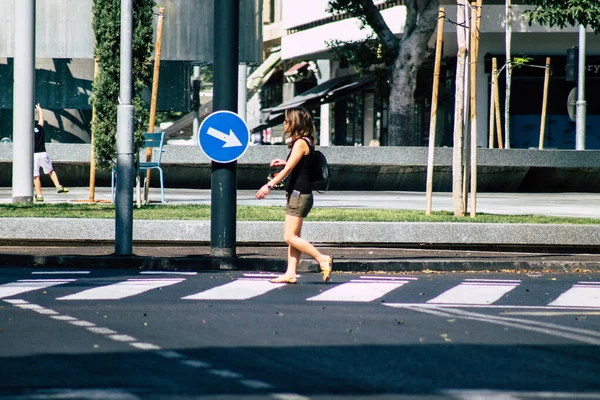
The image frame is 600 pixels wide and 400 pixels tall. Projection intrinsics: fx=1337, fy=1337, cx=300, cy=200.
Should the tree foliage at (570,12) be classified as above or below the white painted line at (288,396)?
above

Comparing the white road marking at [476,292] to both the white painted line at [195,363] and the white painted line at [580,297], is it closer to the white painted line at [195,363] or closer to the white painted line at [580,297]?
Result: the white painted line at [580,297]

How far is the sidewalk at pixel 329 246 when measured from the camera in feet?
48.5

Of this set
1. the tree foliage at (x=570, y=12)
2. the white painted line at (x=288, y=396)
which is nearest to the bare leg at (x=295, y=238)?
the white painted line at (x=288, y=396)

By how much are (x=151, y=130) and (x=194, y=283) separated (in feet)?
33.6

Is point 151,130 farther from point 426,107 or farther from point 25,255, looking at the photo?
point 426,107

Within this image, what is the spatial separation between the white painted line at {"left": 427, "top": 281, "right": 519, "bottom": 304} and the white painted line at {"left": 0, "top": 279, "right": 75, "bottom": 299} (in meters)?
3.58

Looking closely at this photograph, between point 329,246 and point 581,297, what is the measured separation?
6.12m

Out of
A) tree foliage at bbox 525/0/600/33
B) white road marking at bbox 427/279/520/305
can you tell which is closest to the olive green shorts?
white road marking at bbox 427/279/520/305

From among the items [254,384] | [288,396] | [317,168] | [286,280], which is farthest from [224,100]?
[288,396]

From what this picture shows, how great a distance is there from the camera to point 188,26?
117ft

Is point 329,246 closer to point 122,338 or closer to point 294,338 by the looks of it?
point 294,338

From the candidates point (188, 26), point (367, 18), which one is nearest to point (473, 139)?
point (367, 18)

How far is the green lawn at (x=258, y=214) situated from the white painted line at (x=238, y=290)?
5725mm

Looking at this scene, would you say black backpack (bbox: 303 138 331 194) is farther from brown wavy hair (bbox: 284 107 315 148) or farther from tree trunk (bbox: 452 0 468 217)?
→ tree trunk (bbox: 452 0 468 217)
